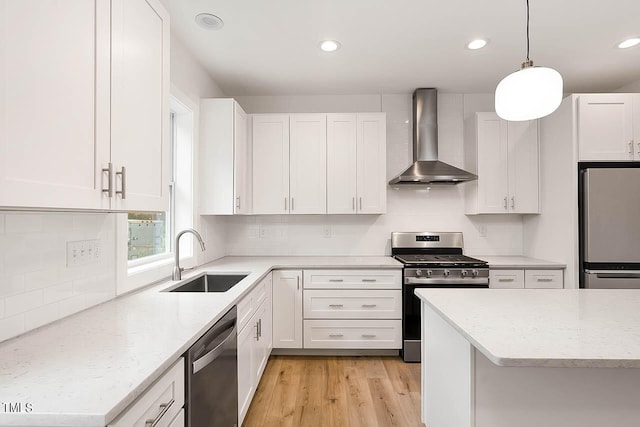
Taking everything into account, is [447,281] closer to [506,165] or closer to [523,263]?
[523,263]

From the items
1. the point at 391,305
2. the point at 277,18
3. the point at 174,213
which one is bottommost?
the point at 391,305

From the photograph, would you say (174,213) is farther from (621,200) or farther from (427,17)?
(621,200)

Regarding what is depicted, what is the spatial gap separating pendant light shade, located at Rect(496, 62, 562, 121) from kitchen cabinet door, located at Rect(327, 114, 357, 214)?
1850 mm

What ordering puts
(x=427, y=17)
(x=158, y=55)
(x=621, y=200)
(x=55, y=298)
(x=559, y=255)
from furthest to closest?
(x=559, y=255), (x=621, y=200), (x=427, y=17), (x=158, y=55), (x=55, y=298)

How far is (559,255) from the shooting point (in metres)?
2.95

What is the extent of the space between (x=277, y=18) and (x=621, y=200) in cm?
303

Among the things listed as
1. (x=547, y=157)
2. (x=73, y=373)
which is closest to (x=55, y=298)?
(x=73, y=373)

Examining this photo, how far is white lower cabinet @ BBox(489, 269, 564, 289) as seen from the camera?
2.91 meters

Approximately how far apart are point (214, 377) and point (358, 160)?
7.80 ft

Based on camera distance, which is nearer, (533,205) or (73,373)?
(73,373)

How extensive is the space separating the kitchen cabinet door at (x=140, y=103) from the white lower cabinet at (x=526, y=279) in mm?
2808

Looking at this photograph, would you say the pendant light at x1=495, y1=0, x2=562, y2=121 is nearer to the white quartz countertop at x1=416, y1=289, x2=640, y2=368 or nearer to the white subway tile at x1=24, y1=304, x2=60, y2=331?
the white quartz countertop at x1=416, y1=289, x2=640, y2=368

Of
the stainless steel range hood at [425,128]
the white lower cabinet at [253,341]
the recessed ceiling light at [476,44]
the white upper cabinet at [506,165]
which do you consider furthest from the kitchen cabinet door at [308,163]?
the white upper cabinet at [506,165]

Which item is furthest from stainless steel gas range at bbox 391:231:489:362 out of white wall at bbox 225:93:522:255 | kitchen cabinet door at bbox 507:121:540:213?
kitchen cabinet door at bbox 507:121:540:213
